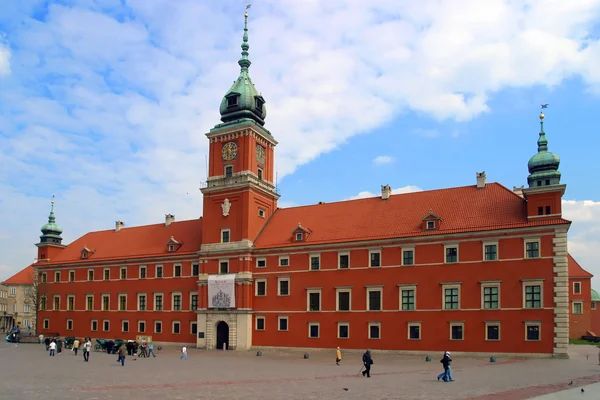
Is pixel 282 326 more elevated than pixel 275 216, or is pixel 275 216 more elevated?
pixel 275 216

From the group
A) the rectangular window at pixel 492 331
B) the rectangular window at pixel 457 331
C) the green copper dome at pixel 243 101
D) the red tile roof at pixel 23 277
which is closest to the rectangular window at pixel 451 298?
the rectangular window at pixel 457 331

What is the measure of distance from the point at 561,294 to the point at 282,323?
24.2 metres

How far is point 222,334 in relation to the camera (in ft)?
183

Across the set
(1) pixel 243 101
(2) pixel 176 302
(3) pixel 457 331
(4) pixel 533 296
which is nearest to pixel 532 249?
(4) pixel 533 296

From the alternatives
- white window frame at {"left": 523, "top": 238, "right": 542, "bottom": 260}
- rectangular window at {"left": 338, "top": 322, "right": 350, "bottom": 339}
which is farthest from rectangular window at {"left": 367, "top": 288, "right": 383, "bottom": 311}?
white window frame at {"left": 523, "top": 238, "right": 542, "bottom": 260}

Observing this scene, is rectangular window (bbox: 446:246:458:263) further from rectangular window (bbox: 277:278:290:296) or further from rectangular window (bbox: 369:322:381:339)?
rectangular window (bbox: 277:278:290:296)

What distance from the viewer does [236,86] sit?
2402 inches

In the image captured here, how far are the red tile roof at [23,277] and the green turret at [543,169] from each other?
9276cm

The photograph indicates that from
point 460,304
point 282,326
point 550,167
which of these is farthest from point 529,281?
point 282,326

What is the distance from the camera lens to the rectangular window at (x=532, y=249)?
4181 centimetres

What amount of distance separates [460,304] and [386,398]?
24550 mm

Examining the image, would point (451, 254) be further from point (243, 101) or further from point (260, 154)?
point (243, 101)

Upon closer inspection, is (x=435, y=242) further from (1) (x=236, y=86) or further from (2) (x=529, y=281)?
(1) (x=236, y=86)

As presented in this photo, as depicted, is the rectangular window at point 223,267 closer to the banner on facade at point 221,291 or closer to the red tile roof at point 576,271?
the banner on facade at point 221,291
